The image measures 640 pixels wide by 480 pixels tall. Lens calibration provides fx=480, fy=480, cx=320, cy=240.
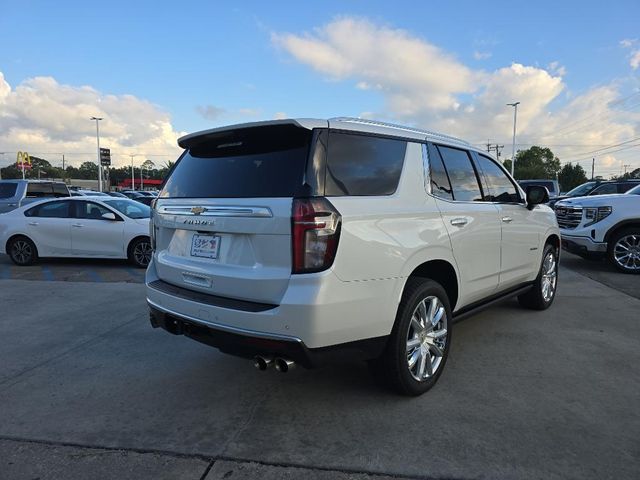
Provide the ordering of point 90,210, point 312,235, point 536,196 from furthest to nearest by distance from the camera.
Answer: point 90,210
point 536,196
point 312,235

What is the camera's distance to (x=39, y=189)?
1527 cm

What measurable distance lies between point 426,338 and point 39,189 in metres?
15.4

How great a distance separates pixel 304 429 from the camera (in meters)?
3.04

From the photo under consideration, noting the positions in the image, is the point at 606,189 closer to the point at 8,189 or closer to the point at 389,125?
the point at 389,125

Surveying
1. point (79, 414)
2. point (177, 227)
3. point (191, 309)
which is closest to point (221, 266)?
point (191, 309)

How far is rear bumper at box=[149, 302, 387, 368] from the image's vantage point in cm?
276

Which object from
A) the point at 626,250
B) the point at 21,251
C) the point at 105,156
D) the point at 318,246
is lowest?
the point at 21,251

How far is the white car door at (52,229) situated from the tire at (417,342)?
27.4 feet

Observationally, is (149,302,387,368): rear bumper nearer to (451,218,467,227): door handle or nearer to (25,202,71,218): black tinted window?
(451,218,467,227): door handle

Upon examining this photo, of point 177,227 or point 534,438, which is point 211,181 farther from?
point 534,438

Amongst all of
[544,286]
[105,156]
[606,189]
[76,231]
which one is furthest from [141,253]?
[105,156]

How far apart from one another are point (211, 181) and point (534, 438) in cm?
262

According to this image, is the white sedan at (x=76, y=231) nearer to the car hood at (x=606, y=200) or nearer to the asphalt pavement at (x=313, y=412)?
the asphalt pavement at (x=313, y=412)

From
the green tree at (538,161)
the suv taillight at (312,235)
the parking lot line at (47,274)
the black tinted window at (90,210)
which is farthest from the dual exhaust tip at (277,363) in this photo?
the green tree at (538,161)
